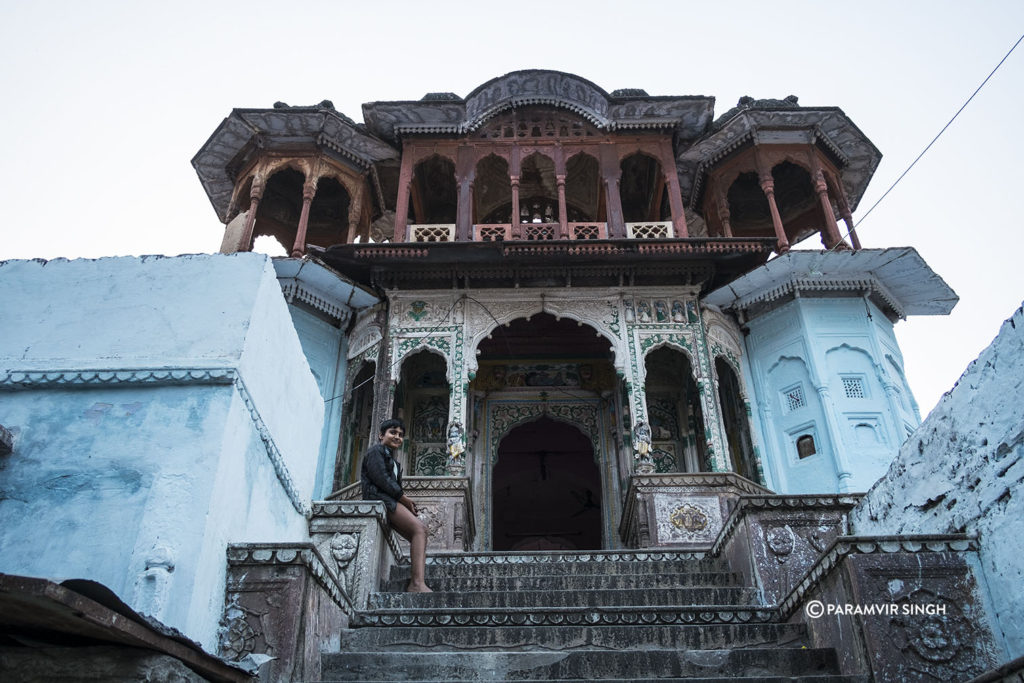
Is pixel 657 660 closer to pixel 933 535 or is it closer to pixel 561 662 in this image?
pixel 561 662

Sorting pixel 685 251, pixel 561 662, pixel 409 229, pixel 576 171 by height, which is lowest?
pixel 561 662

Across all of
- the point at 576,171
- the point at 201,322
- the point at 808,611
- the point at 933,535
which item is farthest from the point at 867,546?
the point at 576,171

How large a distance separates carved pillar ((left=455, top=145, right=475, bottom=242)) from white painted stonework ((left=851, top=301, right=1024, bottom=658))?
330 inches

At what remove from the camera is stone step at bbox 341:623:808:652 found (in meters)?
4.63

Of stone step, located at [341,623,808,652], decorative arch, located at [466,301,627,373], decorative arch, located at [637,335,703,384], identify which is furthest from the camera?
decorative arch, located at [466,301,627,373]

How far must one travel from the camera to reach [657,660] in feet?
13.7

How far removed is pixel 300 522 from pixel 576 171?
10140mm

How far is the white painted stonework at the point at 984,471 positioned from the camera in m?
3.66

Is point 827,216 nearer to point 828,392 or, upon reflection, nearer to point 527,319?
point 828,392

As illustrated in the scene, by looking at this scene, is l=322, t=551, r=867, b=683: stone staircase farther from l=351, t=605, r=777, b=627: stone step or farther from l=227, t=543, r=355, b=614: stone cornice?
l=227, t=543, r=355, b=614: stone cornice

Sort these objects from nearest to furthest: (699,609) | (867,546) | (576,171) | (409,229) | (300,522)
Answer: (867,546)
(699,609)
(300,522)
(409,229)
(576,171)

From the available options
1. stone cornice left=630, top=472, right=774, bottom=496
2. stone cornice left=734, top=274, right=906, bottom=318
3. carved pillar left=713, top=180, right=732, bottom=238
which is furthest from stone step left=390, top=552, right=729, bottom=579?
carved pillar left=713, top=180, right=732, bottom=238

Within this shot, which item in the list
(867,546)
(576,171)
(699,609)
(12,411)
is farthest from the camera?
(576,171)

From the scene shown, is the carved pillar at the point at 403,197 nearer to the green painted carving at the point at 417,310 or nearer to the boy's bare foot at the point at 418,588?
the green painted carving at the point at 417,310
